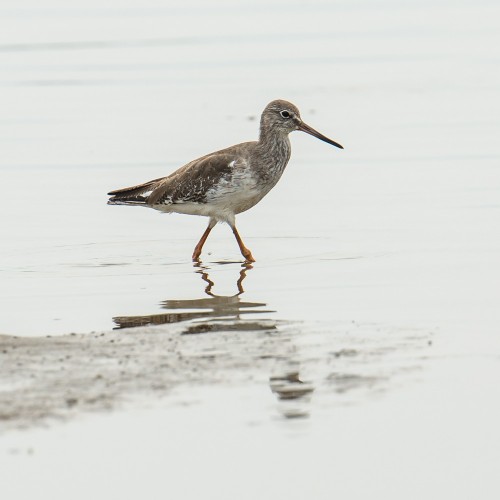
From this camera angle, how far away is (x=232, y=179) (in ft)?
40.3

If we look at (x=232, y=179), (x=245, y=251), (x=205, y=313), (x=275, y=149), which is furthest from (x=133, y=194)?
(x=205, y=313)

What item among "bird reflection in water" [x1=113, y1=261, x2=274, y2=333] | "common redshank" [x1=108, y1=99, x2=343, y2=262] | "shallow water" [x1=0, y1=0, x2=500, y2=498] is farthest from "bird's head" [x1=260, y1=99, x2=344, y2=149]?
"bird reflection in water" [x1=113, y1=261, x2=274, y2=333]

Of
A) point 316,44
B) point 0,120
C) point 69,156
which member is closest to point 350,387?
point 69,156

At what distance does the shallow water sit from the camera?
681 centimetres

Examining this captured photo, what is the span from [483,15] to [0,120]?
46.1 feet

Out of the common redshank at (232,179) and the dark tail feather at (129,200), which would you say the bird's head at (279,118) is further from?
the dark tail feather at (129,200)

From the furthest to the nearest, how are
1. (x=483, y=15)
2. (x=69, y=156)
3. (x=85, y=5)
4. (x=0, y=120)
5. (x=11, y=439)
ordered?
(x=85, y=5) → (x=483, y=15) → (x=0, y=120) → (x=69, y=156) → (x=11, y=439)

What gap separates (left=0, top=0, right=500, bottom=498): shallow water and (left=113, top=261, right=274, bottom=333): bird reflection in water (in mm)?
39

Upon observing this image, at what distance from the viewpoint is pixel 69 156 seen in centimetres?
1747

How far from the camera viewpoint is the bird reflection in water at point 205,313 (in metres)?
9.14

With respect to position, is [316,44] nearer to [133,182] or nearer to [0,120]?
[0,120]

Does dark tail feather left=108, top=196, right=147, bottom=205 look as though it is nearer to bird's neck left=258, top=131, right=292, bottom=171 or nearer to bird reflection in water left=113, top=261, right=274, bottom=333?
bird's neck left=258, top=131, right=292, bottom=171

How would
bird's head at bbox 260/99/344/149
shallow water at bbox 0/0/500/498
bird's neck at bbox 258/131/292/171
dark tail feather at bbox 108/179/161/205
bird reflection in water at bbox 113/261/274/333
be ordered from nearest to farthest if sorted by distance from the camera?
1. shallow water at bbox 0/0/500/498
2. bird reflection in water at bbox 113/261/274/333
3. bird's neck at bbox 258/131/292/171
4. bird's head at bbox 260/99/344/149
5. dark tail feather at bbox 108/179/161/205

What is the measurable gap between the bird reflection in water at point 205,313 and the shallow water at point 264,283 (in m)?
0.04
